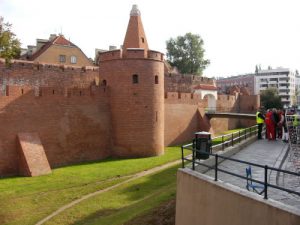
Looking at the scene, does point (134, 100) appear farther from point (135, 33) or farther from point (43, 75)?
point (43, 75)

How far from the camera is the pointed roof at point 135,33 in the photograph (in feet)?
82.0

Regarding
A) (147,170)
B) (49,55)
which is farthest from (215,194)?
(49,55)

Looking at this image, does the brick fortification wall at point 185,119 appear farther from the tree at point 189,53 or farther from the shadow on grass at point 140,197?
the tree at point 189,53

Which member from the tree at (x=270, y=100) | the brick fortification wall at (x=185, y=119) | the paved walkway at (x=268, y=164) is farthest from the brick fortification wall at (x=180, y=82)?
the paved walkway at (x=268, y=164)

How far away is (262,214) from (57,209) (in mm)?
9806

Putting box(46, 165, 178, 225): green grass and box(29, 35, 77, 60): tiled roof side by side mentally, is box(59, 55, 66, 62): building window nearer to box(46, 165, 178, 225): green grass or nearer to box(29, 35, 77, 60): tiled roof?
box(29, 35, 77, 60): tiled roof

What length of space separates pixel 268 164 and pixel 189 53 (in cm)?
4530

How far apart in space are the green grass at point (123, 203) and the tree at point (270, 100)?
3980 centimetres

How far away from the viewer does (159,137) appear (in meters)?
23.1

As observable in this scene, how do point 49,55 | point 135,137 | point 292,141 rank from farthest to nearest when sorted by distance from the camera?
point 49,55 → point 135,137 → point 292,141

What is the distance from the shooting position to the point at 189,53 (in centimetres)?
5372

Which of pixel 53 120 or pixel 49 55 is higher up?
pixel 49 55

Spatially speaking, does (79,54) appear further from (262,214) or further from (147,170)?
(262,214)

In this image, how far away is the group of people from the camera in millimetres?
13695
